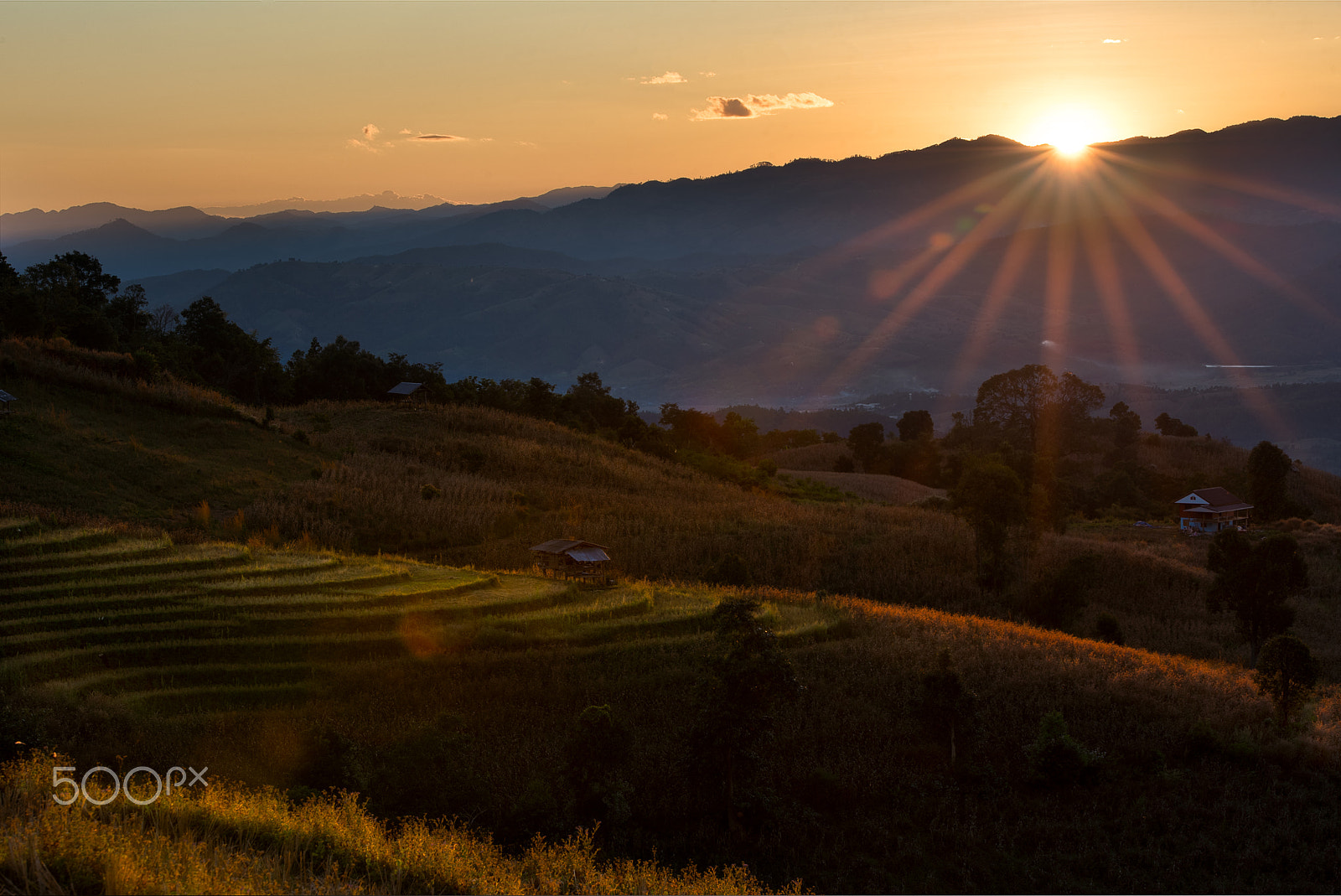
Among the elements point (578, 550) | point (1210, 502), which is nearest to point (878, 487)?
point (1210, 502)

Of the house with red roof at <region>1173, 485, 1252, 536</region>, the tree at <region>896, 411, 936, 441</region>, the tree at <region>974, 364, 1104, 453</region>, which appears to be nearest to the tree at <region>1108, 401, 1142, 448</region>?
the tree at <region>974, 364, 1104, 453</region>

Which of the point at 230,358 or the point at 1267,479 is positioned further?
the point at 230,358

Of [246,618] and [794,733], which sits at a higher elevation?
[246,618]

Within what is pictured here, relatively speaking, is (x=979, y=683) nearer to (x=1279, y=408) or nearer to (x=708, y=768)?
(x=708, y=768)

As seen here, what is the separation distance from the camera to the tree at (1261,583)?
28953 mm

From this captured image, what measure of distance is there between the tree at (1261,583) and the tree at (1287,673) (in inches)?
385

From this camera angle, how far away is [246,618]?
2109 centimetres

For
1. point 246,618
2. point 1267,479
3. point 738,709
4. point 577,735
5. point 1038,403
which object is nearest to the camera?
point 738,709

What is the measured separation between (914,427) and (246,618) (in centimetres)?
9468

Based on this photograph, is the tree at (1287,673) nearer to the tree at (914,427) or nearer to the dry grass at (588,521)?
the dry grass at (588,521)

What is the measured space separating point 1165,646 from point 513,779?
26.9 meters

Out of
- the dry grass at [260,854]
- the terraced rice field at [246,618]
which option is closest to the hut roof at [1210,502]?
the terraced rice field at [246,618]

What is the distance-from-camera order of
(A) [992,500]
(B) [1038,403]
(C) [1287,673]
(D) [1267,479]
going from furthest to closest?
(B) [1038,403] < (D) [1267,479] < (A) [992,500] < (C) [1287,673]

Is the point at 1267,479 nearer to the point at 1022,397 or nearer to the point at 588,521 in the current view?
the point at 1022,397
